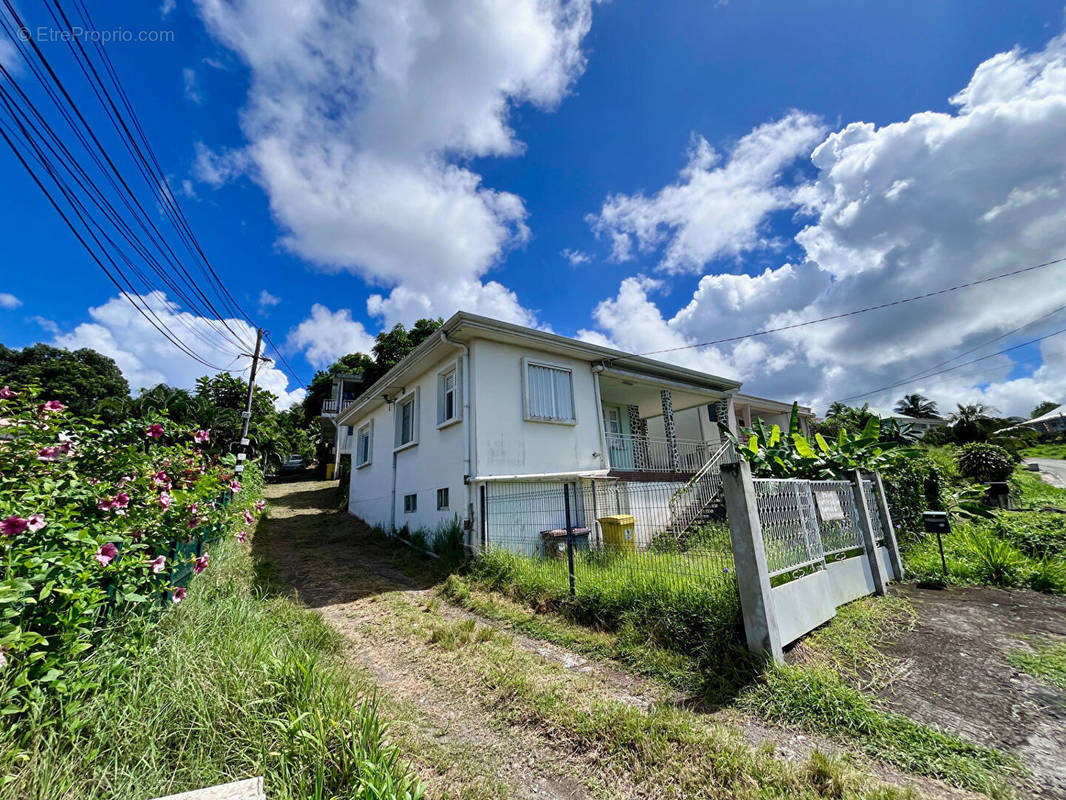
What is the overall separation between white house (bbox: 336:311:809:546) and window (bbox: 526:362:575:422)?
3 centimetres

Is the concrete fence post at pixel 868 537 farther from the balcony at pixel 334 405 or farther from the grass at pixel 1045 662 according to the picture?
the balcony at pixel 334 405

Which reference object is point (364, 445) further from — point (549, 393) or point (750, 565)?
point (750, 565)

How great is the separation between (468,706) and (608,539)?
13.4 feet

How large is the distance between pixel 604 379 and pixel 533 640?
28.4 ft

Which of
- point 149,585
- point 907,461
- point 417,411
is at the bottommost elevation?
point 149,585

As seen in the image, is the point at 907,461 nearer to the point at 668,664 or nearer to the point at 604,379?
the point at 604,379

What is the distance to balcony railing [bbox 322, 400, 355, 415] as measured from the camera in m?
30.0

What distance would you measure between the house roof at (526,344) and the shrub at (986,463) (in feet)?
30.7

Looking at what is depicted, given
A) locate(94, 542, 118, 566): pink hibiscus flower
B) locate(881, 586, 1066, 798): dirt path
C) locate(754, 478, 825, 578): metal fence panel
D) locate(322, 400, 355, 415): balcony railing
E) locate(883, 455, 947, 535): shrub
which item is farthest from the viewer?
locate(322, 400, 355, 415): balcony railing

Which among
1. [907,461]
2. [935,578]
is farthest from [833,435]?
[935,578]

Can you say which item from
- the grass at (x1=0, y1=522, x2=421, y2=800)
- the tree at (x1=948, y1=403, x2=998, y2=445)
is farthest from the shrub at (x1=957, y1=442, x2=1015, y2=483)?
the grass at (x1=0, y1=522, x2=421, y2=800)

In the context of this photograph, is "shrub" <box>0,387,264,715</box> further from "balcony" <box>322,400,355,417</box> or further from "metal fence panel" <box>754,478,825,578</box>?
"balcony" <box>322,400,355,417</box>

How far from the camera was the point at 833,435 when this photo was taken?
25.2m

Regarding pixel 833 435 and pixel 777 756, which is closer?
pixel 777 756
